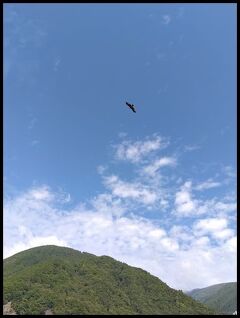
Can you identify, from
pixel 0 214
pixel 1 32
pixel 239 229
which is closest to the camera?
pixel 239 229

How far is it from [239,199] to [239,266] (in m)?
2.53

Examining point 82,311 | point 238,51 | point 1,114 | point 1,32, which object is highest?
point 1,32

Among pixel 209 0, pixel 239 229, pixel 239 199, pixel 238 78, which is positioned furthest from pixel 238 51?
pixel 239 229

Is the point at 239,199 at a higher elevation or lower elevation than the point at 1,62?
lower

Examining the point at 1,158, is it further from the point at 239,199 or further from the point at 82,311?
the point at 82,311

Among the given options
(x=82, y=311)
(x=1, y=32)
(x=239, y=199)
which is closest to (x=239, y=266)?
(x=239, y=199)

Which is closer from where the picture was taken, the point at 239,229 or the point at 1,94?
the point at 239,229

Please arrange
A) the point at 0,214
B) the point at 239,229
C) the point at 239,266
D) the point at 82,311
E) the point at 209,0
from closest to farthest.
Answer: the point at 239,266 → the point at 239,229 → the point at 0,214 → the point at 209,0 → the point at 82,311

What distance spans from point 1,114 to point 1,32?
279 cm

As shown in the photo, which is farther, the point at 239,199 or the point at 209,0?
the point at 209,0

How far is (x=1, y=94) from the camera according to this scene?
12.8m

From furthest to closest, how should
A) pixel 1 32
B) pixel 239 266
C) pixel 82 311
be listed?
pixel 82 311
pixel 1 32
pixel 239 266

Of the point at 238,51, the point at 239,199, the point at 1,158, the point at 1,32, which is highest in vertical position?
the point at 1,32

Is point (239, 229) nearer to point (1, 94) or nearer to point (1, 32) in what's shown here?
point (1, 94)
